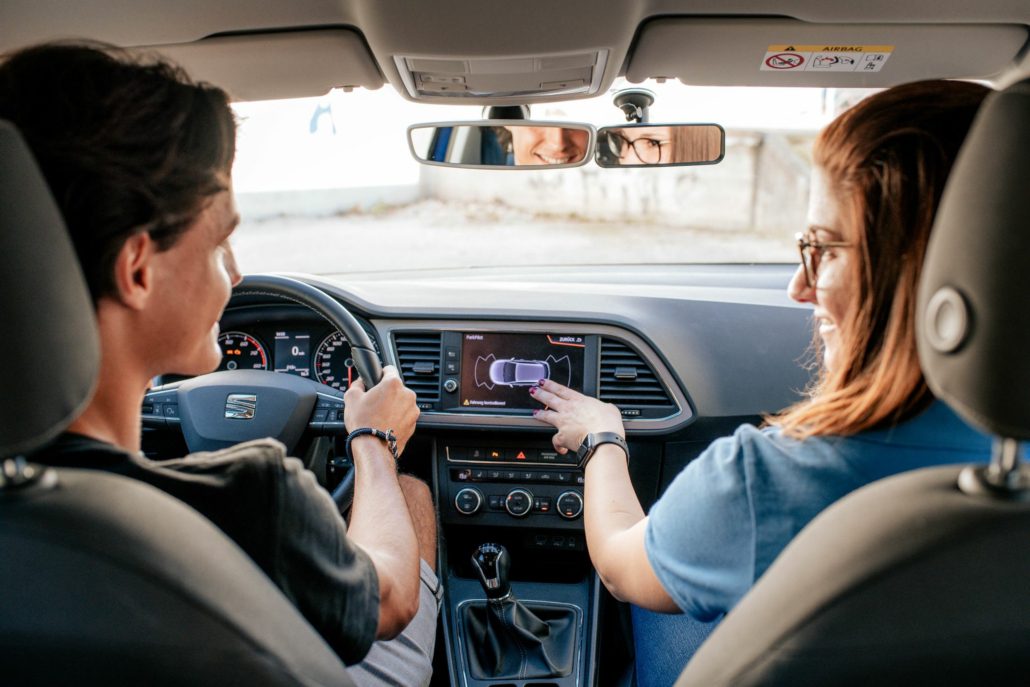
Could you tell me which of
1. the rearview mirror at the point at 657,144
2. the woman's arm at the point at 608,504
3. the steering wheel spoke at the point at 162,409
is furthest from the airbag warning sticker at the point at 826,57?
the steering wheel spoke at the point at 162,409

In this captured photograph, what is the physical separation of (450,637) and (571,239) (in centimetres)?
973

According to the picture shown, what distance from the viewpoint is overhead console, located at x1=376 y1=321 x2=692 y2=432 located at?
10.3 ft

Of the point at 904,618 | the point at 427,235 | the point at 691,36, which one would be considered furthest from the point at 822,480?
the point at 427,235

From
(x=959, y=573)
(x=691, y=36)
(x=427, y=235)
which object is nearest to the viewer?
(x=959, y=573)

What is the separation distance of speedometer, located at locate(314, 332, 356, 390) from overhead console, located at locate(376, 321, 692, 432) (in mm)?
244

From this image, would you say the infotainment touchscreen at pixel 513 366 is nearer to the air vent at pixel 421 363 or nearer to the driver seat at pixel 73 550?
the air vent at pixel 421 363

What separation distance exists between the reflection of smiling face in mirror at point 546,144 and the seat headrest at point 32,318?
1.82 m

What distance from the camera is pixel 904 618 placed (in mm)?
1174

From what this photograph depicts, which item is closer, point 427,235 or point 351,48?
point 351,48

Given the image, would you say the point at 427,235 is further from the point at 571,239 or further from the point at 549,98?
the point at 549,98

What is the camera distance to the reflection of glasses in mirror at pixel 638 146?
116 inches

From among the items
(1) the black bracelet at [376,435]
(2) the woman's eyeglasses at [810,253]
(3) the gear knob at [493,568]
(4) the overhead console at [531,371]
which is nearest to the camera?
(2) the woman's eyeglasses at [810,253]

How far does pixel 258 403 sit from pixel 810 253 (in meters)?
1.92

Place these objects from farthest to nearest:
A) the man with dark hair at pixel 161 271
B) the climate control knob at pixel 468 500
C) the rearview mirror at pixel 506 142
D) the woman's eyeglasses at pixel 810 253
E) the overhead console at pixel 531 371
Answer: the climate control knob at pixel 468 500 < the overhead console at pixel 531 371 < the rearview mirror at pixel 506 142 < the woman's eyeglasses at pixel 810 253 < the man with dark hair at pixel 161 271
